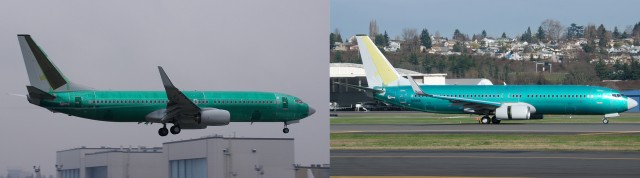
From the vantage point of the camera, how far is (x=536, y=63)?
447 inches

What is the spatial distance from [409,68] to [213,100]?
28.5 ft

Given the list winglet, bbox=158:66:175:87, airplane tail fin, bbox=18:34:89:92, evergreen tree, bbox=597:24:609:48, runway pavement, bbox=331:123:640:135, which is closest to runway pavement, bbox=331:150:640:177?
evergreen tree, bbox=597:24:609:48

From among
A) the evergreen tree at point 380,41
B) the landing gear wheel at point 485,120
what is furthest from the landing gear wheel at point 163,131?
the landing gear wheel at point 485,120

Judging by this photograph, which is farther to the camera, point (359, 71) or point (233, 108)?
point (359, 71)

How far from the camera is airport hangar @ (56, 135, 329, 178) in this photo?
6215 mm

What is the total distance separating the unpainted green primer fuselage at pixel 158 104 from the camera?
6.07 meters

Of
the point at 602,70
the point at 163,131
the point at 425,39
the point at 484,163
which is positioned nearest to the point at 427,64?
the point at 602,70

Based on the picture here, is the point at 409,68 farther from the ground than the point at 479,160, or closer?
farther from the ground

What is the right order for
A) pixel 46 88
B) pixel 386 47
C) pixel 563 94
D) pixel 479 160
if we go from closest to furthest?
pixel 46 88
pixel 386 47
pixel 479 160
pixel 563 94

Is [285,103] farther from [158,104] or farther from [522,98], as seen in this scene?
[522,98]

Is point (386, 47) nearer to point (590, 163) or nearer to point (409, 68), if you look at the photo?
point (590, 163)

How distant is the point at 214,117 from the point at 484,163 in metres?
4.46

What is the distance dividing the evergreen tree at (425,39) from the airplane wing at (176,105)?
2.75 meters

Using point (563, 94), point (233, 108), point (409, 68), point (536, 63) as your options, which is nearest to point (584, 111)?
point (563, 94)
